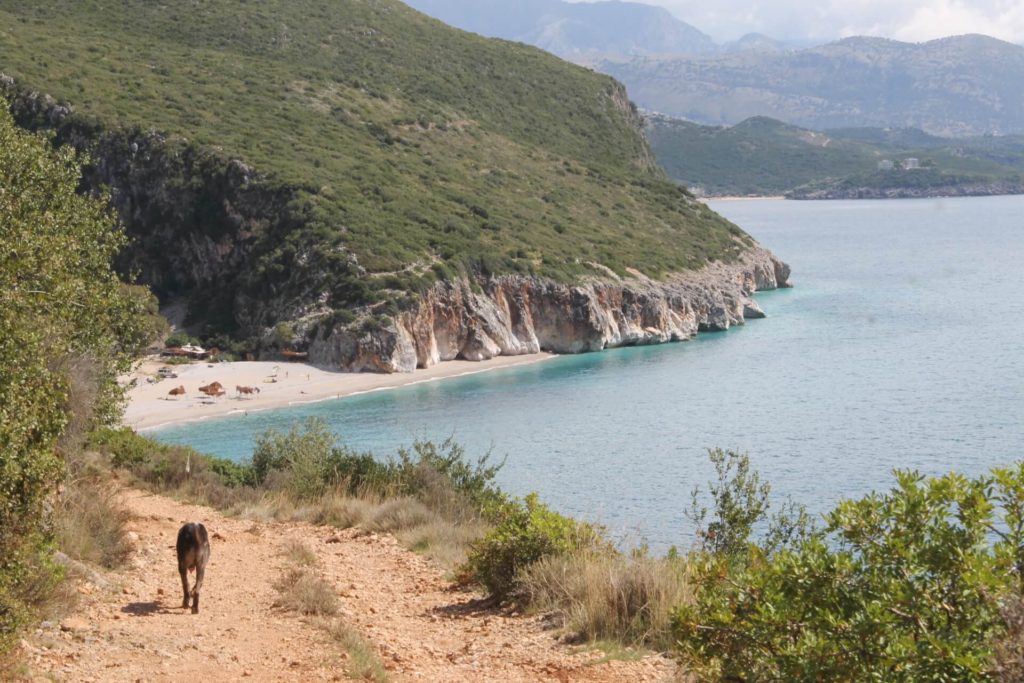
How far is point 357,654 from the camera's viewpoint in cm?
822

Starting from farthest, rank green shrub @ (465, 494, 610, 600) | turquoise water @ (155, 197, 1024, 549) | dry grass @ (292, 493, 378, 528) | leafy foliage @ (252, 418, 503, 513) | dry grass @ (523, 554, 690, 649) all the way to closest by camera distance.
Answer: turquoise water @ (155, 197, 1024, 549)
leafy foliage @ (252, 418, 503, 513)
dry grass @ (292, 493, 378, 528)
green shrub @ (465, 494, 610, 600)
dry grass @ (523, 554, 690, 649)

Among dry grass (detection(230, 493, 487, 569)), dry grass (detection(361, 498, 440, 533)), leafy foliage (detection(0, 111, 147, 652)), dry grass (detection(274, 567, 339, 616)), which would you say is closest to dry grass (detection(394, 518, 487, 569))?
dry grass (detection(230, 493, 487, 569))

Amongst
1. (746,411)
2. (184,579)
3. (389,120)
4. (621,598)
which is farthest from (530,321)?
(621,598)

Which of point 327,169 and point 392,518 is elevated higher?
point 327,169

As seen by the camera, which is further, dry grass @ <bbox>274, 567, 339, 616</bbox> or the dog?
the dog

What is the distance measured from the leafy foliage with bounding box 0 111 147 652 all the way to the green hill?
3579 centimetres

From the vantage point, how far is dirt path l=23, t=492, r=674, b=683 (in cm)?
786

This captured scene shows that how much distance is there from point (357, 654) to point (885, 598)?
4507 mm

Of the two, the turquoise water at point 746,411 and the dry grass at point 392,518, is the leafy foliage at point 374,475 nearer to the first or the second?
the dry grass at point 392,518

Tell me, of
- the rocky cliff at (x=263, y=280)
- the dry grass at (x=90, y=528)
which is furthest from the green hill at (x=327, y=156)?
the dry grass at (x=90, y=528)

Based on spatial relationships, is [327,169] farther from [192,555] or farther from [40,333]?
[192,555]

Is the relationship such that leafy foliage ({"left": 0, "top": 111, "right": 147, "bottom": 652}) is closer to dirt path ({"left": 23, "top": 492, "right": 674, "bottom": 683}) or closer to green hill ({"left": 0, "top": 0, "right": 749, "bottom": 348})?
dirt path ({"left": 23, "top": 492, "right": 674, "bottom": 683})

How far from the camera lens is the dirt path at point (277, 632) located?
786cm

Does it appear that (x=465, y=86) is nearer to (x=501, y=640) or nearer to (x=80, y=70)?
(x=80, y=70)
